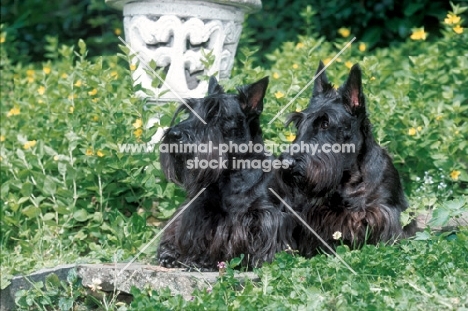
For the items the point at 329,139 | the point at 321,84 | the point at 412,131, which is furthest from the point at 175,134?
the point at 412,131

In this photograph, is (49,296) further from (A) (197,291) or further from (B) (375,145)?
(B) (375,145)

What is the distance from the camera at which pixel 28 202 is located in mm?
6012

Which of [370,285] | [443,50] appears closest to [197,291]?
[370,285]

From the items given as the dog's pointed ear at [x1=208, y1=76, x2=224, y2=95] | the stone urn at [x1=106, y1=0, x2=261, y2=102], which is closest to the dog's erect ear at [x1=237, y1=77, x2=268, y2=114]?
the dog's pointed ear at [x1=208, y1=76, x2=224, y2=95]

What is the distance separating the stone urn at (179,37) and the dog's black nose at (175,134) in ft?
4.86

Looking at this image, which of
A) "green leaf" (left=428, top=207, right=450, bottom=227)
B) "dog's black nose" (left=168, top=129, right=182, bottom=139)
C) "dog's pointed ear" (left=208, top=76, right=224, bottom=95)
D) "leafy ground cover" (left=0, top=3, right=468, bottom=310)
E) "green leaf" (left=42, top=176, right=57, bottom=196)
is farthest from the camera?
"green leaf" (left=42, top=176, right=57, bottom=196)

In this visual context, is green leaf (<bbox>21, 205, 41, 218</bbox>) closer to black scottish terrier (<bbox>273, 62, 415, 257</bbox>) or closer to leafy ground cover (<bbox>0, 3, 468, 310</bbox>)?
leafy ground cover (<bbox>0, 3, 468, 310</bbox>)

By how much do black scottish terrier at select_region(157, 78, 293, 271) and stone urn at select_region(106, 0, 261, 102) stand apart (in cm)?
136

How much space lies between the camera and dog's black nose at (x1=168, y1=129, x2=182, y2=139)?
14.8 feet

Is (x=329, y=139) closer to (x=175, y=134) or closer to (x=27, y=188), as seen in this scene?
(x=175, y=134)

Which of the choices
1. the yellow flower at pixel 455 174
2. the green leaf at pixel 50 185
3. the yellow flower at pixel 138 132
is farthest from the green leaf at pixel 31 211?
the yellow flower at pixel 455 174

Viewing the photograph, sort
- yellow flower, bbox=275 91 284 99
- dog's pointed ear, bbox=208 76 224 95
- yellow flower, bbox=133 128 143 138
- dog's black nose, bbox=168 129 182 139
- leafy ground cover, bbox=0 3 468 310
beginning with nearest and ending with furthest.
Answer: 1. dog's black nose, bbox=168 129 182 139
2. dog's pointed ear, bbox=208 76 224 95
3. leafy ground cover, bbox=0 3 468 310
4. yellow flower, bbox=133 128 143 138
5. yellow flower, bbox=275 91 284 99

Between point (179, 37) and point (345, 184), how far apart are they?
2.02m

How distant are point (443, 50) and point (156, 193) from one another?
2934 millimetres
